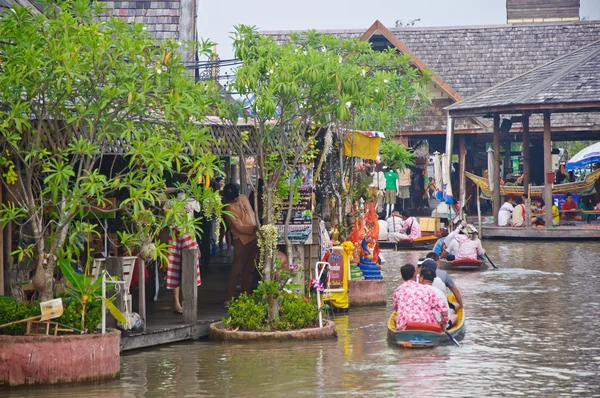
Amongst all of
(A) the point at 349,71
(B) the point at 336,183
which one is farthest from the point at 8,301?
(B) the point at 336,183

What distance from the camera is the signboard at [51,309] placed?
10406mm

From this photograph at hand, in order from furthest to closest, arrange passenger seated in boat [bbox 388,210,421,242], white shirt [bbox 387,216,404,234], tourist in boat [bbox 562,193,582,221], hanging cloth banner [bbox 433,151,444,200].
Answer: tourist in boat [bbox 562,193,582,221] < hanging cloth banner [bbox 433,151,444,200] < white shirt [bbox 387,216,404,234] < passenger seated in boat [bbox 388,210,421,242]

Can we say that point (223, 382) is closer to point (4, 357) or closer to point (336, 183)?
point (4, 357)

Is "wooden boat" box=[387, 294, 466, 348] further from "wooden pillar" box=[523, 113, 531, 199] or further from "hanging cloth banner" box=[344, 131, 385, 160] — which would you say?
"wooden pillar" box=[523, 113, 531, 199]

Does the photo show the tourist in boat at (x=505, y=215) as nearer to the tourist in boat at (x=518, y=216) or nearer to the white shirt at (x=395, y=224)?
the tourist in boat at (x=518, y=216)

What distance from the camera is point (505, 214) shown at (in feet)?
105

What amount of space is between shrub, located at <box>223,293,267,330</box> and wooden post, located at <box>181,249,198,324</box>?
452 millimetres

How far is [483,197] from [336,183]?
2183 cm

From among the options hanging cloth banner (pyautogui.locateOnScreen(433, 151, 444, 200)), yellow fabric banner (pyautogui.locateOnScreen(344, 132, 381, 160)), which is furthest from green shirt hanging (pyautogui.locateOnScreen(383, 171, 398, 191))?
yellow fabric banner (pyautogui.locateOnScreen(344, 132, 381, 160))

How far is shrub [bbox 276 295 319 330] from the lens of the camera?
13.3 m

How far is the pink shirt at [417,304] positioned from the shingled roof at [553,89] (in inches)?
768

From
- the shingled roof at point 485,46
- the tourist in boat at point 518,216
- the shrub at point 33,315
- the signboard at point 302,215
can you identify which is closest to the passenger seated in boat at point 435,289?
the signboard at point 302,215

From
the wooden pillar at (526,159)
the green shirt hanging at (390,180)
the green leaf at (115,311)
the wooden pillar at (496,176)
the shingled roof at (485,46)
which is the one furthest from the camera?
the shingled roof at (485,46)

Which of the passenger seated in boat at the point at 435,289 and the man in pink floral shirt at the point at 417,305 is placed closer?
the man in pink floral shirt at the point at 417,305
